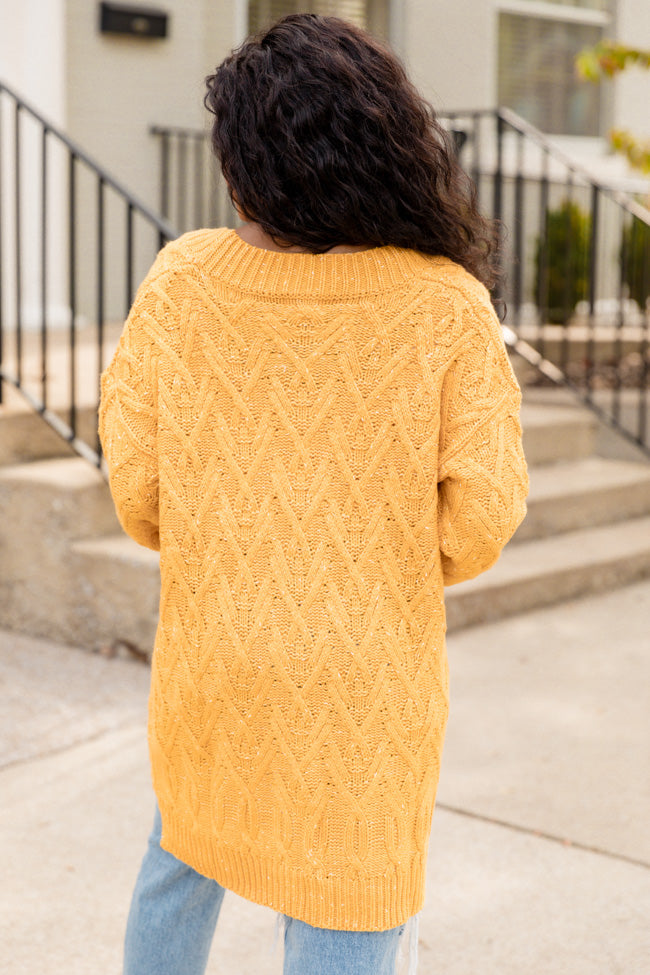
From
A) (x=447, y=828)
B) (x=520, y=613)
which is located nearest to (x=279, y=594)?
(x=447, y=828)

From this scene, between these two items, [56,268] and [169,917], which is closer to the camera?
[169,917]

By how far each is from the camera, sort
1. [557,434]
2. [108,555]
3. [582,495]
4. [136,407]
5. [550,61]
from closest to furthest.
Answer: [136,407], [108,555], [582,495], [557,434], [550,61]

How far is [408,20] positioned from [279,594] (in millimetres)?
7772

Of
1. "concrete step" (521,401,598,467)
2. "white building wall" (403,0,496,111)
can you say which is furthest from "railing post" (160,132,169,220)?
"concrete step" (521,401,598,467)

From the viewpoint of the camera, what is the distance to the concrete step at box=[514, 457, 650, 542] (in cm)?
521

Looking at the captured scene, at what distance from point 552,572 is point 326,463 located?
133 inches

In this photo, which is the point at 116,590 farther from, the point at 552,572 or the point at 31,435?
the point at 552,572

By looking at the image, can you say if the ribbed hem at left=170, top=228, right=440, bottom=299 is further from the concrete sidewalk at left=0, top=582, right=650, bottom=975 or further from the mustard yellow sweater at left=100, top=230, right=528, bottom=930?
the concrete sidewalk at left=0, top=582, right=650, bottom=975

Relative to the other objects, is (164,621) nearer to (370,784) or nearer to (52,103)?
(370,784)

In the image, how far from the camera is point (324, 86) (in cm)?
147

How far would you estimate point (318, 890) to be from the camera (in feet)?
5.04

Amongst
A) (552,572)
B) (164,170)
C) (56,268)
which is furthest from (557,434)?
(164,170)

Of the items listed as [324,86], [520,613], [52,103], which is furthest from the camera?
[52,103]

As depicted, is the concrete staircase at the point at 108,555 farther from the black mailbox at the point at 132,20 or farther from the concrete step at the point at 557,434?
the black mailbox at the point at 132,20
